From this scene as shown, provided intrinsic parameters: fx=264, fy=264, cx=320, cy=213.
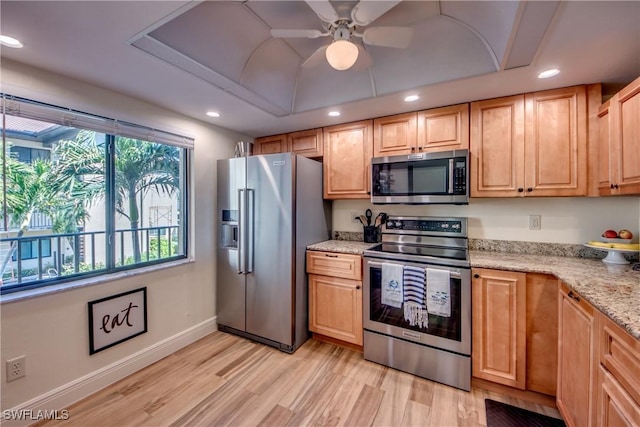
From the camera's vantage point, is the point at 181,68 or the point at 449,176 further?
the point at 449,176

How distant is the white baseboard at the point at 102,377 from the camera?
1628mm

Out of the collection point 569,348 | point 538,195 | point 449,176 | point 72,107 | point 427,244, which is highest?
point 72,107

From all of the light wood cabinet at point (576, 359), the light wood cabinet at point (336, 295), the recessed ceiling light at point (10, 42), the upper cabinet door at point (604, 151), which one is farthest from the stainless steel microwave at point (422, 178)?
the recessed ceiling light at point (10, 42)

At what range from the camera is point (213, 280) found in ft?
9.41

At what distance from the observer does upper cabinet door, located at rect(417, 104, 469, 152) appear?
2211 mm

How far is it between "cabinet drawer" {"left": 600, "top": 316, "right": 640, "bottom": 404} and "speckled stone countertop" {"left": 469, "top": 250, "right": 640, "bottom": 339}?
0.06m

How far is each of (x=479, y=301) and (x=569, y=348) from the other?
0.50m

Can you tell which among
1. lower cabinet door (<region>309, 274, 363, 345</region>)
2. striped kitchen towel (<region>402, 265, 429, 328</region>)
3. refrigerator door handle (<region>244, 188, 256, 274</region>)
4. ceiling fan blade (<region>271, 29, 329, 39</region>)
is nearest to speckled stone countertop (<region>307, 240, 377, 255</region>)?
lower cabinet door (<region>309, 274, 363, 345</region>)

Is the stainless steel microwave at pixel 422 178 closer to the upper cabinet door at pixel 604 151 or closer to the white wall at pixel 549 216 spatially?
the white wall at pixel 549 216

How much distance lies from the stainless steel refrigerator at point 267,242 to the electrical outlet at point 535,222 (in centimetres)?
191

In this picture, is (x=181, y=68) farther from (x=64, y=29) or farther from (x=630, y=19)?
(x=630, y=19)

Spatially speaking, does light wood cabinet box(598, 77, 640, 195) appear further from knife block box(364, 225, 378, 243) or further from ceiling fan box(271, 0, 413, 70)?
knife block box(364, 225, 378, 243)

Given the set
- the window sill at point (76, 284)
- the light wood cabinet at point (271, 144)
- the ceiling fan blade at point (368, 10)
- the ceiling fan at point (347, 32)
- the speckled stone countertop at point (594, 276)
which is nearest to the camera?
the speckled stone countertop at point (594, 276)

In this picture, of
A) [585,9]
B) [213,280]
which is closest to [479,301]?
[585,9]
